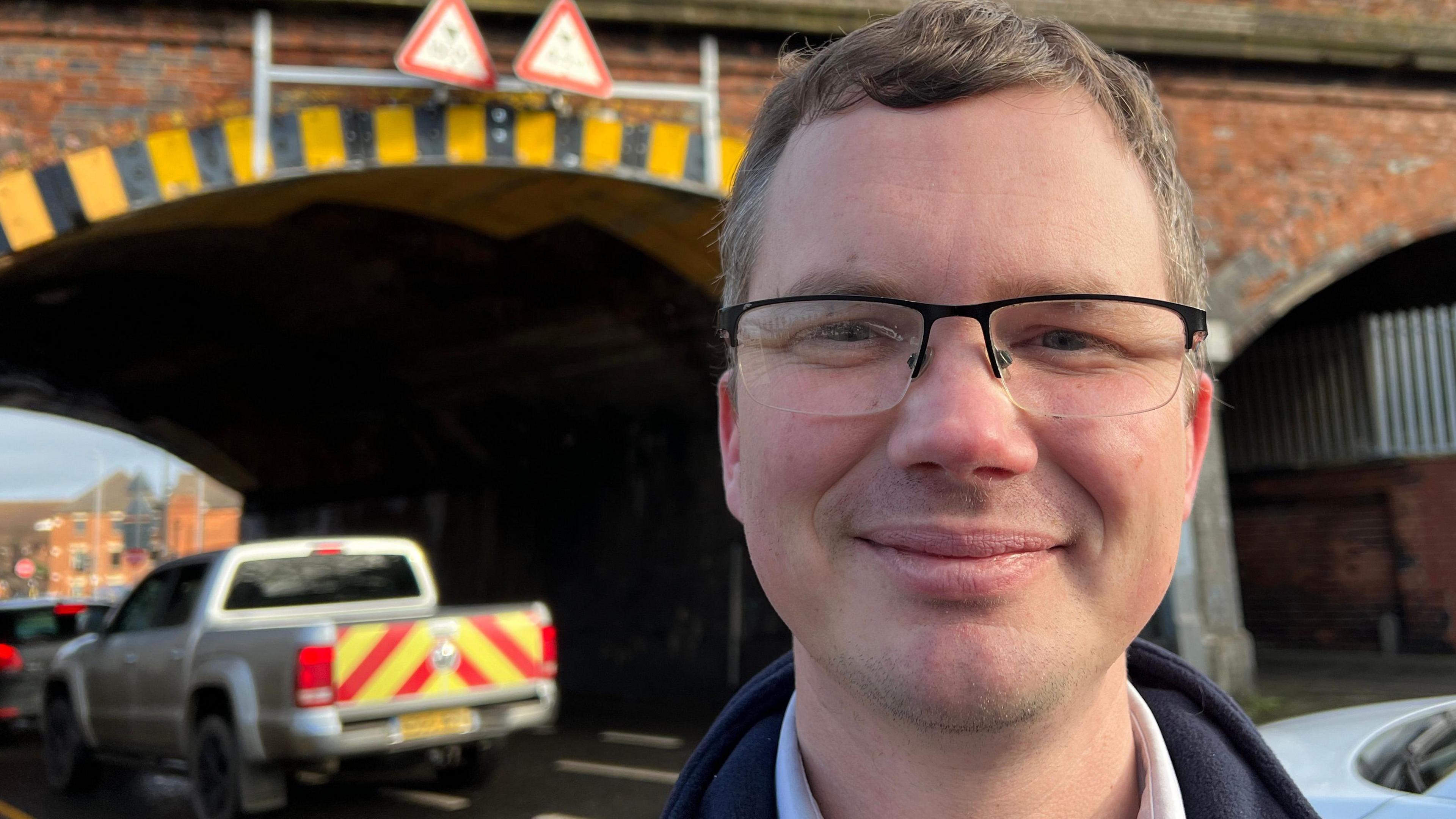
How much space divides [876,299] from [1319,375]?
14.8 m

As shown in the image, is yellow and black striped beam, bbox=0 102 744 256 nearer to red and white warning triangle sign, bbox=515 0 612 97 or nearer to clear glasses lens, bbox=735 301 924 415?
red and white warning triangle sign, bbox=515 0 612 97

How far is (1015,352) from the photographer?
1164 millimetres

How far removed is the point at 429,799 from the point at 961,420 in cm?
808

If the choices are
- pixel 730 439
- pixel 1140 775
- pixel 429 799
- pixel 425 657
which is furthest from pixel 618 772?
pixel 1140 775

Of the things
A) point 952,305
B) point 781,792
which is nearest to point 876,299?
point 952,305

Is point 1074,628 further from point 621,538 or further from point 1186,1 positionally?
point 621,538

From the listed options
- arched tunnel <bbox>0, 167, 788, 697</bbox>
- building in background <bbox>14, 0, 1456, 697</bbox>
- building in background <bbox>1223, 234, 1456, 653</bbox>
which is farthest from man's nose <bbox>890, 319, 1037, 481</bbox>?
building in background <bbox>1223, 234, 1456, 653</bbox>

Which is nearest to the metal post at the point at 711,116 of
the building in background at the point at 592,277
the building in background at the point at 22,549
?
the building in background at the point at 592,277

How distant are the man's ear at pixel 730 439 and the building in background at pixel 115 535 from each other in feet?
151

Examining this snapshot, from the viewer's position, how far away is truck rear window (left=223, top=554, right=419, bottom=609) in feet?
26.6

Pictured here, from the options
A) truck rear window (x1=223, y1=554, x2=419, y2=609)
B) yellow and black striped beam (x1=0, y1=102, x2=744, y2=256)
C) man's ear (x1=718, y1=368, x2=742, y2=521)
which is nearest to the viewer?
man's ear (x1=718, y1=368, x2=742, y2=521)

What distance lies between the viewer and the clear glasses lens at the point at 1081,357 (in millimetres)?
1146

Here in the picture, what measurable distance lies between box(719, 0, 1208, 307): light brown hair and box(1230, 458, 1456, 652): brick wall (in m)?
13.7

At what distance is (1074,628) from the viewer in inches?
43.9
